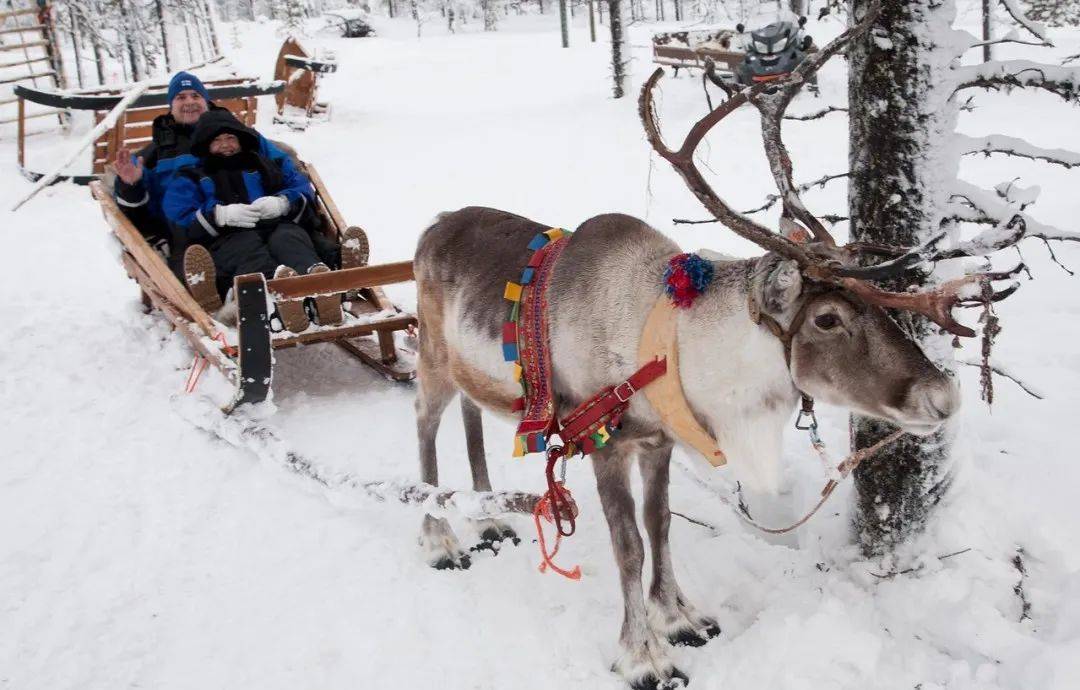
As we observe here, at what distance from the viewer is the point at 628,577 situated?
295 centimetres

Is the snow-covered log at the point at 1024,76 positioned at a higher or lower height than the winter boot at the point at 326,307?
higher

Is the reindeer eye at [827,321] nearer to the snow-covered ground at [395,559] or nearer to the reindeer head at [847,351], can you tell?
the reindeer head at [847,351]

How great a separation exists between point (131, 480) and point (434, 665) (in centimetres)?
235

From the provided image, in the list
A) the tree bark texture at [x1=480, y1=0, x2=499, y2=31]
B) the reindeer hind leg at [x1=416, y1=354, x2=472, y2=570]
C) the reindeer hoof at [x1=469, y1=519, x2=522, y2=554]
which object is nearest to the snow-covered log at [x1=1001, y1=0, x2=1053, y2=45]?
the reindeer hind leg at [x1=416, y1=354, x2=472, y2=570]

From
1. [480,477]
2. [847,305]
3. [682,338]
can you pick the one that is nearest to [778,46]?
[480,477]

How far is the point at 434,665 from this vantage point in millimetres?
2979

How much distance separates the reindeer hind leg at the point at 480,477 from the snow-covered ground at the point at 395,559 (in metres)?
0.10

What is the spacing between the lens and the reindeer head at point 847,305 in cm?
217

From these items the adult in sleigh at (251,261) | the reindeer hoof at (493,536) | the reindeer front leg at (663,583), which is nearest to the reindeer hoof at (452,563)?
the reindeer hoof at (493,536)

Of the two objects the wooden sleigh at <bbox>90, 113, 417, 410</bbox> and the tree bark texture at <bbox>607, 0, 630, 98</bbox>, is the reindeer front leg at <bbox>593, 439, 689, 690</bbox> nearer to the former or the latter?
the wooden sleigh at <bbox>90, 113, 417, 410</bbox>

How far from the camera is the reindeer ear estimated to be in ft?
7.48

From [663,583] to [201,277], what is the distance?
382 centimetres

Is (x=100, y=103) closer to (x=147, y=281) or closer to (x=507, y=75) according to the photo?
(x=147, y=281)

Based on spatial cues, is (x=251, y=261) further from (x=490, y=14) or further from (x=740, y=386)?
(x=490, y=14)
